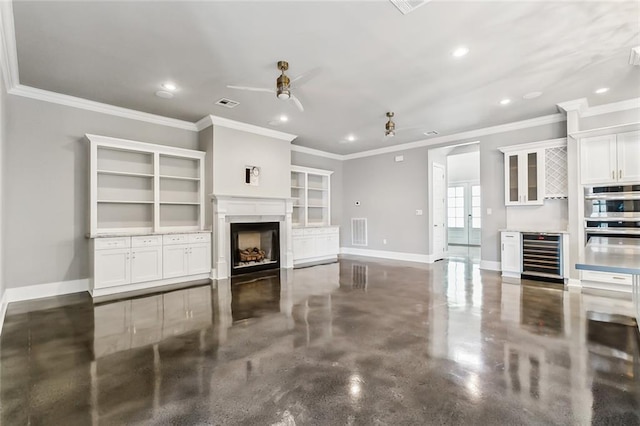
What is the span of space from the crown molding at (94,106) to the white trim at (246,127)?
47cm

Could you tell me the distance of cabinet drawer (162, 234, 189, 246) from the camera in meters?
5.17

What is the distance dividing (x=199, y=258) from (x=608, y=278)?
6708 millimetres

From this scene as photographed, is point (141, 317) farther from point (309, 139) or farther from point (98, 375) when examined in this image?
point (309, 139)

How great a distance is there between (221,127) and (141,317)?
3.61 m

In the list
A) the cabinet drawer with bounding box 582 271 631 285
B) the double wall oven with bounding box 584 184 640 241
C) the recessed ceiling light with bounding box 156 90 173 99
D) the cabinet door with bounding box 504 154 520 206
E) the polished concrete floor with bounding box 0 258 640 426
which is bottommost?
the polished concrete floor with bounding box 0 258 640 426

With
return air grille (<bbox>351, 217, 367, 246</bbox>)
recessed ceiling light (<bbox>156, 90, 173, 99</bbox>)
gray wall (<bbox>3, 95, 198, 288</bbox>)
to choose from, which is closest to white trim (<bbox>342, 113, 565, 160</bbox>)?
return air grille (<bbox>351, 217, 367, 246</bbox>)

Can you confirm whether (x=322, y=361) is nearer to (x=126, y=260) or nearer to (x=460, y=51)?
(x=460, y=51)

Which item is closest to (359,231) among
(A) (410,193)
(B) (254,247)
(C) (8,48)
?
(A) (410,193)

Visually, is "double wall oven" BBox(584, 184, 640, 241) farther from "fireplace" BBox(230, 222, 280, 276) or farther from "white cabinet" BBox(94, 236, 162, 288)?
"white cabinet" BBox(94, 236, 162, 288)

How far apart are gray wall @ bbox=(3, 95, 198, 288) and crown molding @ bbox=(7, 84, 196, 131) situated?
0.25 feet

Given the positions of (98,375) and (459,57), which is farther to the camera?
(459,57)

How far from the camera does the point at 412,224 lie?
782 cm

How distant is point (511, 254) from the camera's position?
226 inches

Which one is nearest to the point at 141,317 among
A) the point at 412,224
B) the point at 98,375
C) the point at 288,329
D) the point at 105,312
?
the point at 105,312
